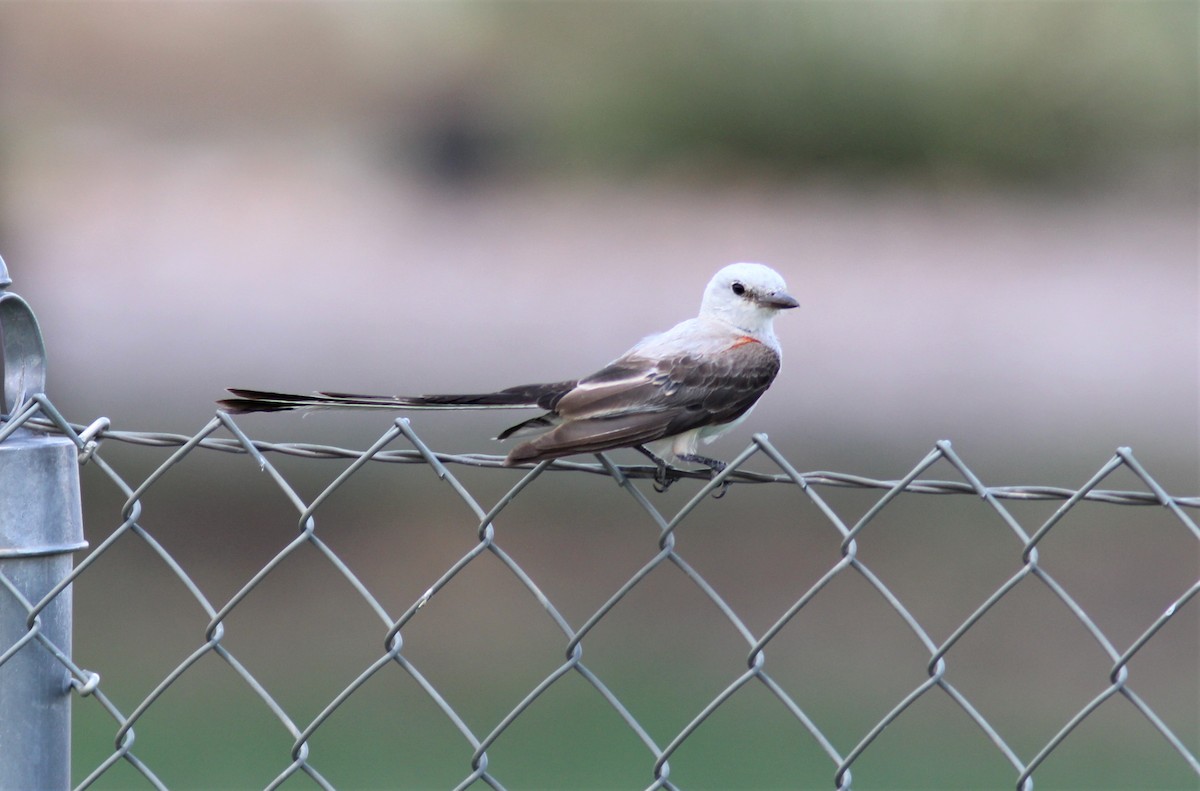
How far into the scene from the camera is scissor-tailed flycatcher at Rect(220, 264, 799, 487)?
9.18 feet

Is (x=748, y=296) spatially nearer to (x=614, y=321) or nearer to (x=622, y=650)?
(x=622, y=650)

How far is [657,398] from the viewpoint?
312 cm

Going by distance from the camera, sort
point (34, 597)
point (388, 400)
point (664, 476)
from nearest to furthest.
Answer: point (34, 597) → point (388, 400) → point (664, 476)

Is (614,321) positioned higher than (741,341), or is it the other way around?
(741,341)

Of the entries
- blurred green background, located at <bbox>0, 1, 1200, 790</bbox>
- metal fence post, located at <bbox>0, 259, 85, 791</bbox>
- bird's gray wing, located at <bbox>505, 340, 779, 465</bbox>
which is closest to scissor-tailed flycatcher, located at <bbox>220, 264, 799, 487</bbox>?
bird's gray wing, located at <bbox>505, 340, 779, 465</bbox>

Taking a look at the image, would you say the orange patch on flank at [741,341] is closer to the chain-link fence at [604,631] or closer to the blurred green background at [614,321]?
the chain-link fence at [604,631]

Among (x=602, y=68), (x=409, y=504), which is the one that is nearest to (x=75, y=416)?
(x=409, y=504)

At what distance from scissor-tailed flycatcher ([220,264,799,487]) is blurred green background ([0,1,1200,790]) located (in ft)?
14.7

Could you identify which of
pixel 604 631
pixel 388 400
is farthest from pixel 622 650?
pixel 388 400

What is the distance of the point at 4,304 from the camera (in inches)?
85.4

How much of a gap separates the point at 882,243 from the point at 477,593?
9.86m

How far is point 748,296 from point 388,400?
1.51m

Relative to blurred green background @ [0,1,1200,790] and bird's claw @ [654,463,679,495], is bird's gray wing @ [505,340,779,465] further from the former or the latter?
blurred green background @ [0,1,1200,790]

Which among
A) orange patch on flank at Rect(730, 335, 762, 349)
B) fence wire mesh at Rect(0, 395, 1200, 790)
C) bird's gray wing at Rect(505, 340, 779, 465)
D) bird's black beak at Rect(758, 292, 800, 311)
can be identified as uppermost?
bird's black beak at Rect(758, 292, 800, 311)
